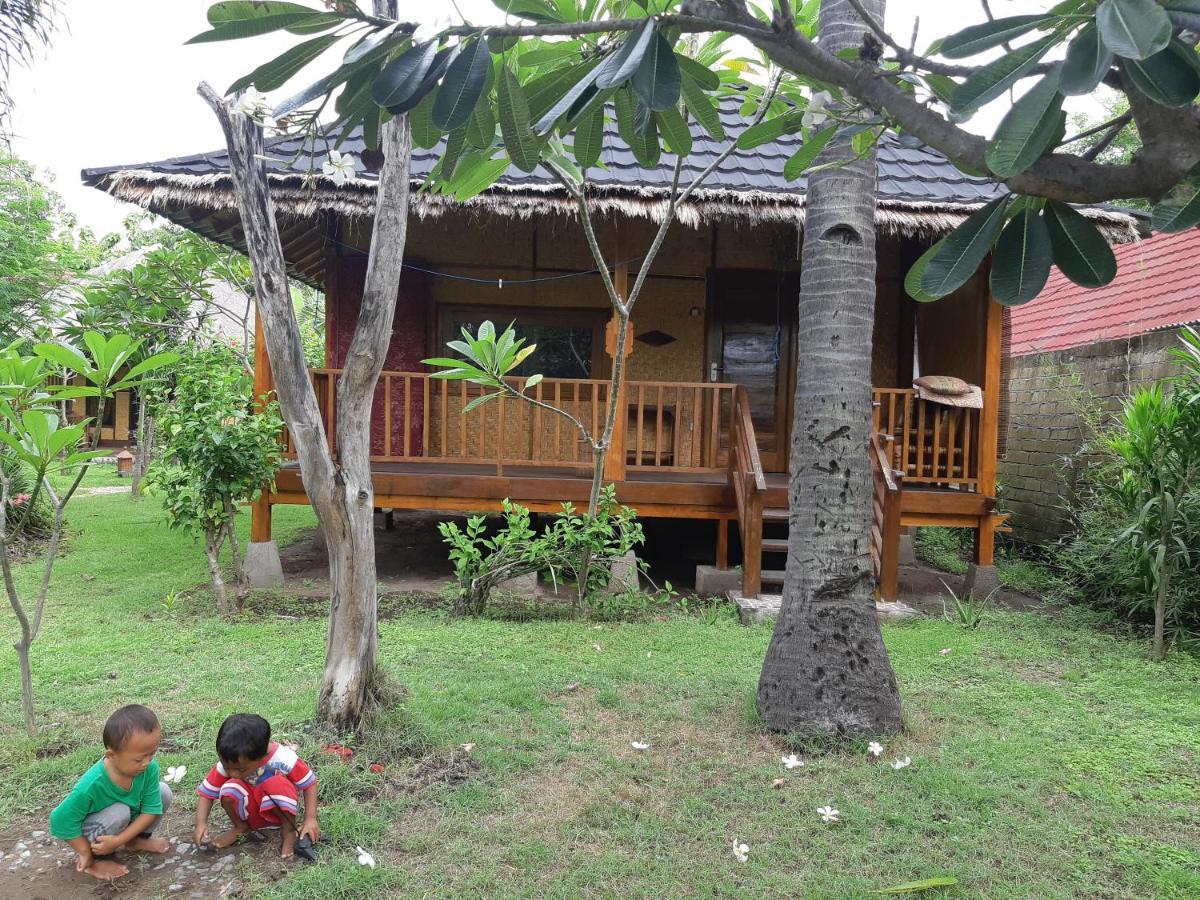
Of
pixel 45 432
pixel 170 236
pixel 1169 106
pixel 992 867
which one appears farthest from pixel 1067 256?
pixel 170 236

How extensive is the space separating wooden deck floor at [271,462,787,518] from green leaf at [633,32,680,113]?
503 cm

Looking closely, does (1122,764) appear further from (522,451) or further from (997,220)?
(522,451)

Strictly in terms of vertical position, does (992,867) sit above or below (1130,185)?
below

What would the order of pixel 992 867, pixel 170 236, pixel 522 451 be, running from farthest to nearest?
1. pixel 170 236
2. pixel 522 451
3. pixel 992 867

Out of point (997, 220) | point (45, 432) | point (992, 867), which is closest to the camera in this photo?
point (997, 220)

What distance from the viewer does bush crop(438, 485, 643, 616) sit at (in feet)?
17.1

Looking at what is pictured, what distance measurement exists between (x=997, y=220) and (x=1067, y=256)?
0.15 meters

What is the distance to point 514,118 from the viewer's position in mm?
1499

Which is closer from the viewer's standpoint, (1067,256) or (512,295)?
(1067,256)

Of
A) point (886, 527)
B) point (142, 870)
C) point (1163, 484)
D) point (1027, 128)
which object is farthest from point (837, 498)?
point (1163, 484)

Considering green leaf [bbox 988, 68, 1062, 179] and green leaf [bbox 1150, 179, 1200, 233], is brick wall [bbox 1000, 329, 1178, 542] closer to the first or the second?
green leaf [bbox 1150, 179, 1200, 233]

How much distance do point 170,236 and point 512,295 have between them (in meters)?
13.7

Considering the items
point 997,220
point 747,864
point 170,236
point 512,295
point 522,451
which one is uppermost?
point 170,236

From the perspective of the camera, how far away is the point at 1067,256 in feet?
4.73
